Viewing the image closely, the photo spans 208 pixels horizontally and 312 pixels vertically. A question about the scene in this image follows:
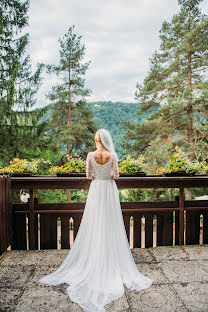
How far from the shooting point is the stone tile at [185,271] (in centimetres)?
280

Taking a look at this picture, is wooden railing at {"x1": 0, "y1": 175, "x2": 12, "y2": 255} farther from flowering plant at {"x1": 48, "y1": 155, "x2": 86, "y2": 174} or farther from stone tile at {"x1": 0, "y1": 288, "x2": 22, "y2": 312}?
stone tile at {"x1": 0, "y1": 288, "x2": 22, "y2": 312}

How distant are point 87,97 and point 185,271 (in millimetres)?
13026

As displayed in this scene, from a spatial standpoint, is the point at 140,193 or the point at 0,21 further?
the point at 140,193

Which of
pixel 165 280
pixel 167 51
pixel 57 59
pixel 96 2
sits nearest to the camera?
pixel 165 280

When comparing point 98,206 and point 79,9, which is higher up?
point 79,9

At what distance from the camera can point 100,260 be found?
2857mm

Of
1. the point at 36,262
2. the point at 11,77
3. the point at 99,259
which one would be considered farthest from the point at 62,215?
the point at 11,77

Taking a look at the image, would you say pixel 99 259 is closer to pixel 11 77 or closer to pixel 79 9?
pixel 11 77

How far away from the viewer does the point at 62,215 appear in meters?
3.86

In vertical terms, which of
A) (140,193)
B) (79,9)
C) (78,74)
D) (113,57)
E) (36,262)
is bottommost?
(140,193)

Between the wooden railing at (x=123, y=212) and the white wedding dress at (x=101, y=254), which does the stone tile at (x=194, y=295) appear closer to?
the white wedding dress at (x=101, y=254)

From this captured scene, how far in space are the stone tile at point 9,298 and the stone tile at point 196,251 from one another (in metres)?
2.22

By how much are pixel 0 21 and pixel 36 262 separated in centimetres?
999

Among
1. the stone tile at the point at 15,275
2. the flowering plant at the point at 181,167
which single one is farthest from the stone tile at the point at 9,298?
the flowering plant at the point at 181,167
